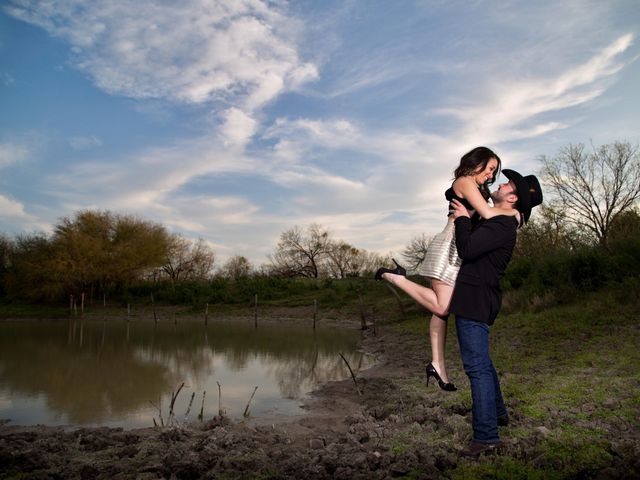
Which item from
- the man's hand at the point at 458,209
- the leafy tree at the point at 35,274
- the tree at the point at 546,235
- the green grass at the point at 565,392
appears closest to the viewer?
the green grass at the point at 565,392

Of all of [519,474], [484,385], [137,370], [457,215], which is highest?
[457,215]

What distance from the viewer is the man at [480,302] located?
3.19 m

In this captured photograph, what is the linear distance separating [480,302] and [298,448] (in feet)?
7.12

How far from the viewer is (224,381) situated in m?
9.95

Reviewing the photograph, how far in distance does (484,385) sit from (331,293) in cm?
2966

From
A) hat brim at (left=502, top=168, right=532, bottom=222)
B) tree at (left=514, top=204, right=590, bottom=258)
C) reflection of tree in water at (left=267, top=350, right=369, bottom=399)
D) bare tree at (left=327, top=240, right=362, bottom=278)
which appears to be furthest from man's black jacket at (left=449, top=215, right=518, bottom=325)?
bare tree at (left=327, top=240, right=362, bottom=278)

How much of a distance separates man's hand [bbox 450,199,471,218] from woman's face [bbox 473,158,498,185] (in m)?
0.20

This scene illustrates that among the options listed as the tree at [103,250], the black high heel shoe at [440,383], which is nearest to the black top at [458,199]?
the black high heel shoe at [440,383]

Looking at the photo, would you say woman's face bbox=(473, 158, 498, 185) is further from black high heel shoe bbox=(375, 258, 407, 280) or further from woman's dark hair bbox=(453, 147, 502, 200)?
black high heel shoe bbox=(375, 258, 407, 280)

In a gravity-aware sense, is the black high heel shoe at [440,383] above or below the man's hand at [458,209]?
below

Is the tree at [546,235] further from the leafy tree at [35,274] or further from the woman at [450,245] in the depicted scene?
the leafy tree at [35,274]

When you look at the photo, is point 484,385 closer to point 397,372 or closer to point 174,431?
point 174,431

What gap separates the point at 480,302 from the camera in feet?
10.5

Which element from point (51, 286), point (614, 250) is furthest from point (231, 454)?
point (51, 286)
